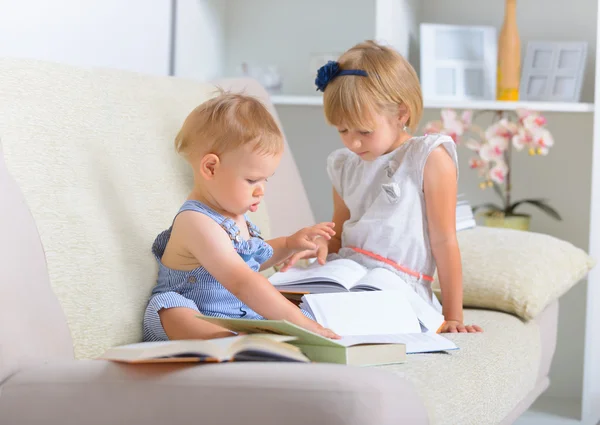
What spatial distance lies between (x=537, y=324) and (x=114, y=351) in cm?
122

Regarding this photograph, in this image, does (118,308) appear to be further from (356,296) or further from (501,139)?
(501,139)

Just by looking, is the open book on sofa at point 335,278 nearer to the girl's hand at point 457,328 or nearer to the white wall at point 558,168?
the girl's hand at point 457,328

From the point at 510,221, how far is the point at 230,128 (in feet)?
4.87

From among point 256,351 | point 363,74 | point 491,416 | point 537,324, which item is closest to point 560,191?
point 537,324

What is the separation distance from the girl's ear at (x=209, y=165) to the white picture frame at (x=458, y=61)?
1392 millimetres

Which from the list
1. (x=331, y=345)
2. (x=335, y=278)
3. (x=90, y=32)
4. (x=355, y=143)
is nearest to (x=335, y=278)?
(x=335, y=278)

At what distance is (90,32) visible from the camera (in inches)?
84.7

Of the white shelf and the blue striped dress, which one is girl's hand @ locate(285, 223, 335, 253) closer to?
the blue striped dress

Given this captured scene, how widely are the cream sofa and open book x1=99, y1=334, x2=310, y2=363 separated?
17mm

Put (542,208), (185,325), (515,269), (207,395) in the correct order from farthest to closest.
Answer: (542,208) < (515,269) < (185,325) < (207,395)

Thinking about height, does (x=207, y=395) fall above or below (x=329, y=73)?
below

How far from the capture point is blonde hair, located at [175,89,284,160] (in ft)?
5.06

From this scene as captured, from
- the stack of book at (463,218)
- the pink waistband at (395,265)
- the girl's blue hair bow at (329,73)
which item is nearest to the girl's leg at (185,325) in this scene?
the pink waistband at (395,265)

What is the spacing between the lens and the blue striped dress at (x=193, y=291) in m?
1.54
